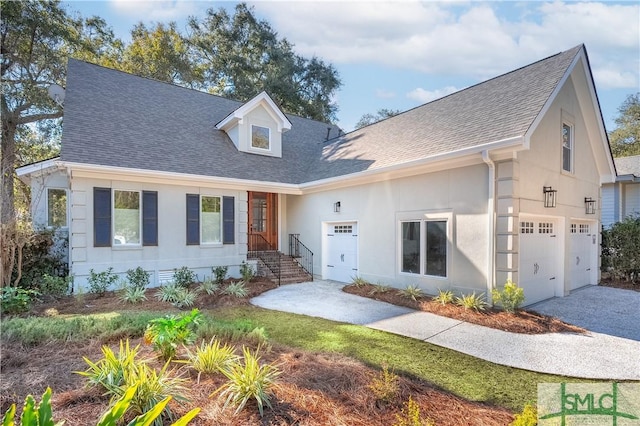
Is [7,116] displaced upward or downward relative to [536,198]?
upward

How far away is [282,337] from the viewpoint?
5.58 metres

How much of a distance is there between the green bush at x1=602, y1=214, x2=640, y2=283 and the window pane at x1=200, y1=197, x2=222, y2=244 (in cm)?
1363

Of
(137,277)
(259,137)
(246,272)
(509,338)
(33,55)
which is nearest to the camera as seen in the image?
(509,338)

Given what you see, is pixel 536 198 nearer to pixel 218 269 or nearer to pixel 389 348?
pixel 389 348

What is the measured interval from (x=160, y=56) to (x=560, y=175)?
23.9 m

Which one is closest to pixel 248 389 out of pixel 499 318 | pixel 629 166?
pixel 499 318

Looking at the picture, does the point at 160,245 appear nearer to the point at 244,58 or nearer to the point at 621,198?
the point at 244,58

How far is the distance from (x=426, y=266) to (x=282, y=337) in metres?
4.78

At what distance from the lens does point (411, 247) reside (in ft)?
30.0

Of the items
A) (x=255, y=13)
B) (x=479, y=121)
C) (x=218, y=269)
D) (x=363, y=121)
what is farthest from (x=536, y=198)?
(x=363, y=121)

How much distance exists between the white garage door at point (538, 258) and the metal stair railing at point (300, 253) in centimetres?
697

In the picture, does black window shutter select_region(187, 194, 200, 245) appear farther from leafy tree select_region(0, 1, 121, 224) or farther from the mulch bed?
leafy tree select_region(0, 1, 121, 224)

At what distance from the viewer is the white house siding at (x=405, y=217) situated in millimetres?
7703

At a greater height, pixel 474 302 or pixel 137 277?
pixel 137 277
